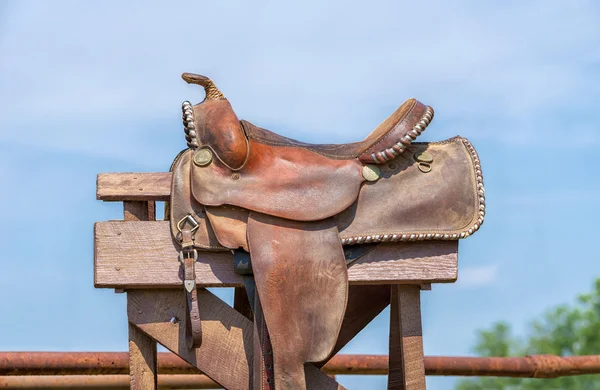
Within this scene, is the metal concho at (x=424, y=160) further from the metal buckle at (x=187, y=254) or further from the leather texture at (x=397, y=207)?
the metal buckle at (x=187, y=254)

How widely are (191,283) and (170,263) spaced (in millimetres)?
117

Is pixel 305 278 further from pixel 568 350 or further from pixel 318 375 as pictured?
pixel 568 350

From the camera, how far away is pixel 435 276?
2605 millimetres

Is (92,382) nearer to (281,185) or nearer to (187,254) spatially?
(187,254)

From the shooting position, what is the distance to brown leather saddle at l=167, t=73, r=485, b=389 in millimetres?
2461

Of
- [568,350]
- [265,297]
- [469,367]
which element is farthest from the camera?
[568,350]

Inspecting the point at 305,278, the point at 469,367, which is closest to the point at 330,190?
the point at 305,278

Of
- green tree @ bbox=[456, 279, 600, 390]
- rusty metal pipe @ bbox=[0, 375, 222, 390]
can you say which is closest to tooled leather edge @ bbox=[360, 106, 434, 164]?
rusty metal pipe @ bbox=[0, 375, 222, 390]

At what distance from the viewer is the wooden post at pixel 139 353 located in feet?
8.66

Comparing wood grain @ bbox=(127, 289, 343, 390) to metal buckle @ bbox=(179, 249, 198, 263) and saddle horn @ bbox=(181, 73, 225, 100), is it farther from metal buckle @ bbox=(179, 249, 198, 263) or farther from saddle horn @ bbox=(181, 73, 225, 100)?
saddle horn @ bbox=(181, 73, 225, 100)

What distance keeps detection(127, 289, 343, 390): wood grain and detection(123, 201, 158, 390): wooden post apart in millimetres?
71

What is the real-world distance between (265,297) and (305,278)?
4.7 inches

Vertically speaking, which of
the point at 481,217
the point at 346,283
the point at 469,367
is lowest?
the point at 469,367

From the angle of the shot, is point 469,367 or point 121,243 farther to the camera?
point 469,367
